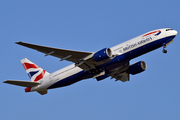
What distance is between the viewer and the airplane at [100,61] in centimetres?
3981

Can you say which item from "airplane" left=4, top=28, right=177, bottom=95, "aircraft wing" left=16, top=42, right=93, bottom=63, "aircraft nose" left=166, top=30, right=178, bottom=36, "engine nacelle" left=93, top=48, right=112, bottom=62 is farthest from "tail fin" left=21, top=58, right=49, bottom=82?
"aircraft nose" left=166, top=30, right=178, bottom=36

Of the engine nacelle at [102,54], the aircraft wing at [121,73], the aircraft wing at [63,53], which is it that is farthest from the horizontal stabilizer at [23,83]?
the aircraft wing at [121,73]

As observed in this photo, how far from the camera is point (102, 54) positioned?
39375 millimetres

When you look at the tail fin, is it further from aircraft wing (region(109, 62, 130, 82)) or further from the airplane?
aircraft wing (region(109, 62, 130, 82))

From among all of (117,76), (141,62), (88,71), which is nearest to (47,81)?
(88,71)

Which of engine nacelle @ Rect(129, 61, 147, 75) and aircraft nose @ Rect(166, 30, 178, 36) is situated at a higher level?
aircraft nose @ Rect(166, 30, 178, 36)

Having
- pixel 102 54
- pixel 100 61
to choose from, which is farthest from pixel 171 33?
pixel 100 61

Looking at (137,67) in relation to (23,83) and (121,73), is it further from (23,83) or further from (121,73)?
(23,83)

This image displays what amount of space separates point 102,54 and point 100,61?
4.91 feet

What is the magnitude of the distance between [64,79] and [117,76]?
9124 mm

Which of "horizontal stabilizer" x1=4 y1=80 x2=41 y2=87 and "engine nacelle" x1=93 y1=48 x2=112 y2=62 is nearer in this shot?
"engine nacelle" x1=93 y1=48 x2=112 y2=62

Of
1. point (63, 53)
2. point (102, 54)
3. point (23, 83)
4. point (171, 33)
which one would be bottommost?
point (23, 83)

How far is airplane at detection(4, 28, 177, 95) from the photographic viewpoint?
3981cm

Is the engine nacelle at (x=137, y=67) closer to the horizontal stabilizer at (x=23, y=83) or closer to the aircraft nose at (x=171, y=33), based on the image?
the aircraft nose at (x=171, y=33)
